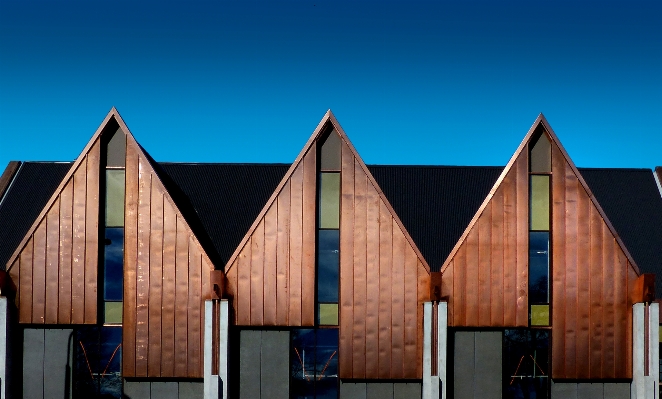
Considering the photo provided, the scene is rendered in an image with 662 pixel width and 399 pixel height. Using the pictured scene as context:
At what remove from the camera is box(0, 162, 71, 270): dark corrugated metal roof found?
24.5 m

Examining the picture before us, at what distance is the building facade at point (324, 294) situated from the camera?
65.0 feet

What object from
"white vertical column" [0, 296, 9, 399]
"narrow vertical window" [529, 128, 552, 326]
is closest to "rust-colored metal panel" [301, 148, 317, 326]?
"narrow vertical window" [529, 128, 552, 326]

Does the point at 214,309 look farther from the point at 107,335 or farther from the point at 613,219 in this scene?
the point at 613,219

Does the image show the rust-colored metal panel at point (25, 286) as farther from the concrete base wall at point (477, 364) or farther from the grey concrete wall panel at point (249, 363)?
the concrete base wall at point (477, 364)

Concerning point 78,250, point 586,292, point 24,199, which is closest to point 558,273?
point 586,292

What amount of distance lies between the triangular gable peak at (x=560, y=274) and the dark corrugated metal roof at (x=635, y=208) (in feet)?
15.6

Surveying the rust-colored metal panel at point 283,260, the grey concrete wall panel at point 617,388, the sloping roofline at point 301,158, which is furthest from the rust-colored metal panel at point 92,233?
the grey concrete wall panel at point 617,388

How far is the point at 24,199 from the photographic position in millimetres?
26109

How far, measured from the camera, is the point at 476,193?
2623cm

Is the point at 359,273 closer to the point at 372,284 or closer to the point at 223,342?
the point at 372,284

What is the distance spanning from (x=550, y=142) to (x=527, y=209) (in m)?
2.59

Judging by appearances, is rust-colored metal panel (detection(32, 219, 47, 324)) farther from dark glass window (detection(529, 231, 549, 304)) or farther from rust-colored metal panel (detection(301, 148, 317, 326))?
dark glass window (detection(529, 231, 549, 304))

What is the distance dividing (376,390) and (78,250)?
11637mm

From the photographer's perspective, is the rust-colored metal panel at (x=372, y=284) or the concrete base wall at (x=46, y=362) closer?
the rust-colored metal panel at (x=372, y=284)
